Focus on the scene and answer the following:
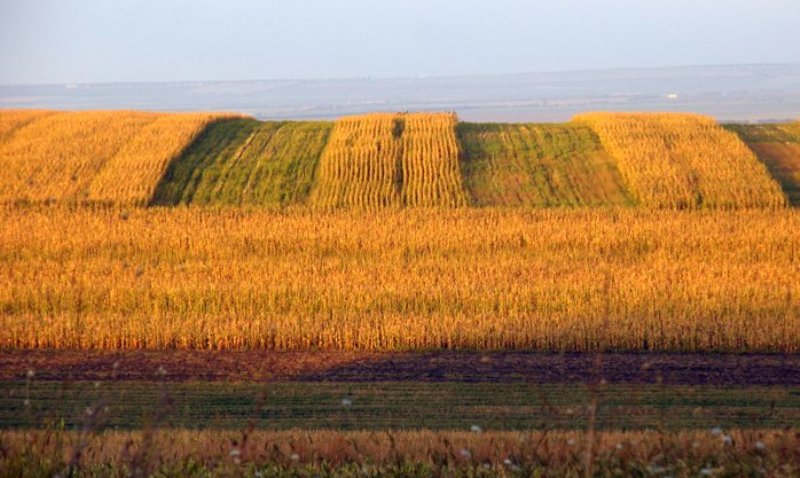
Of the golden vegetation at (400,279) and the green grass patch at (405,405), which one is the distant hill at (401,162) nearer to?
the golden vegetation at (400,279)

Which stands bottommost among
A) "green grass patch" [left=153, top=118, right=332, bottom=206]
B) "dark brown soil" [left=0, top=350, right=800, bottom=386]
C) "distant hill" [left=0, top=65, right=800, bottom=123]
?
"distant hill" [left=0, top=65, right=800, bottom=123]

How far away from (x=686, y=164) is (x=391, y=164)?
8.52 m

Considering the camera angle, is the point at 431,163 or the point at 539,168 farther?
the point at 431,163

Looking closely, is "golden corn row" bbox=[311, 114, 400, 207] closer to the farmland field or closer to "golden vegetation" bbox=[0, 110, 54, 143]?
the farmland field

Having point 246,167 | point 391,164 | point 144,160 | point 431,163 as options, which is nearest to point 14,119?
point 144,160

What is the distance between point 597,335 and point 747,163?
16.1 m

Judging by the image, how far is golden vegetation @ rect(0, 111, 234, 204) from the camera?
92.4 feet

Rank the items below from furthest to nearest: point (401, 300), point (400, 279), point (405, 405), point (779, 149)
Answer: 1. point (779, 149)
2. point (400, 279)
3. point (401, 300)
4. point (405, 405)

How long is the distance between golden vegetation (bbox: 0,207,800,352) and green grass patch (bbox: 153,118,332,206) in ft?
6.12

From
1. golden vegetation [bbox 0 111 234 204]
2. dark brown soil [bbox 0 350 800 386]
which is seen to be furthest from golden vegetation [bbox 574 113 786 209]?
golden vegetation [bbox 0 111 234 204]

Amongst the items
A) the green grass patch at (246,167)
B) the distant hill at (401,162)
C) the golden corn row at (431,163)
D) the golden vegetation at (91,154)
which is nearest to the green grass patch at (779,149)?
the distant hill at (401,162)

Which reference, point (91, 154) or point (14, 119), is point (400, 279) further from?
point (14, 119)

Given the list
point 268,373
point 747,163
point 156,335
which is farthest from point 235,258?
point 747,163

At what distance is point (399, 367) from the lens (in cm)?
1520
